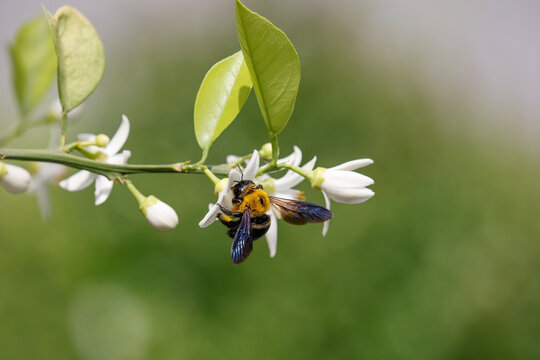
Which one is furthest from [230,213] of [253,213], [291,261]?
[291,261]

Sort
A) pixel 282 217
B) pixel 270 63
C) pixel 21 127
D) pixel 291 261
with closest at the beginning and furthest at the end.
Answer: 1. pixel 270 63
2. pixel 282 217
3. pixel 21 127
4. pixel 291 261

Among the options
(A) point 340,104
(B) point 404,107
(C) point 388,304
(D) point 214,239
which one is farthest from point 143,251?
(B) point 404,107

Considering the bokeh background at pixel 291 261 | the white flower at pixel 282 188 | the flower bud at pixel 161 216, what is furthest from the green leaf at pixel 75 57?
the bokeh background at pixel 291 261

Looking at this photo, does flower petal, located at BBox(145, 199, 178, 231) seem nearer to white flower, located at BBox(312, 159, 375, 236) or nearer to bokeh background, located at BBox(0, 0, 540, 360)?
white flower, located at BBox(312, 159, 375, 236)

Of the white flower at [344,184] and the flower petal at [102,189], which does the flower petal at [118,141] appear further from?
the white flower at [344,184]

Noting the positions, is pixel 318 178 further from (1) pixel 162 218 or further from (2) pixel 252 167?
(1) pixel 162 218

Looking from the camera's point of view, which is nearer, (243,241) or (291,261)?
(243,241)
